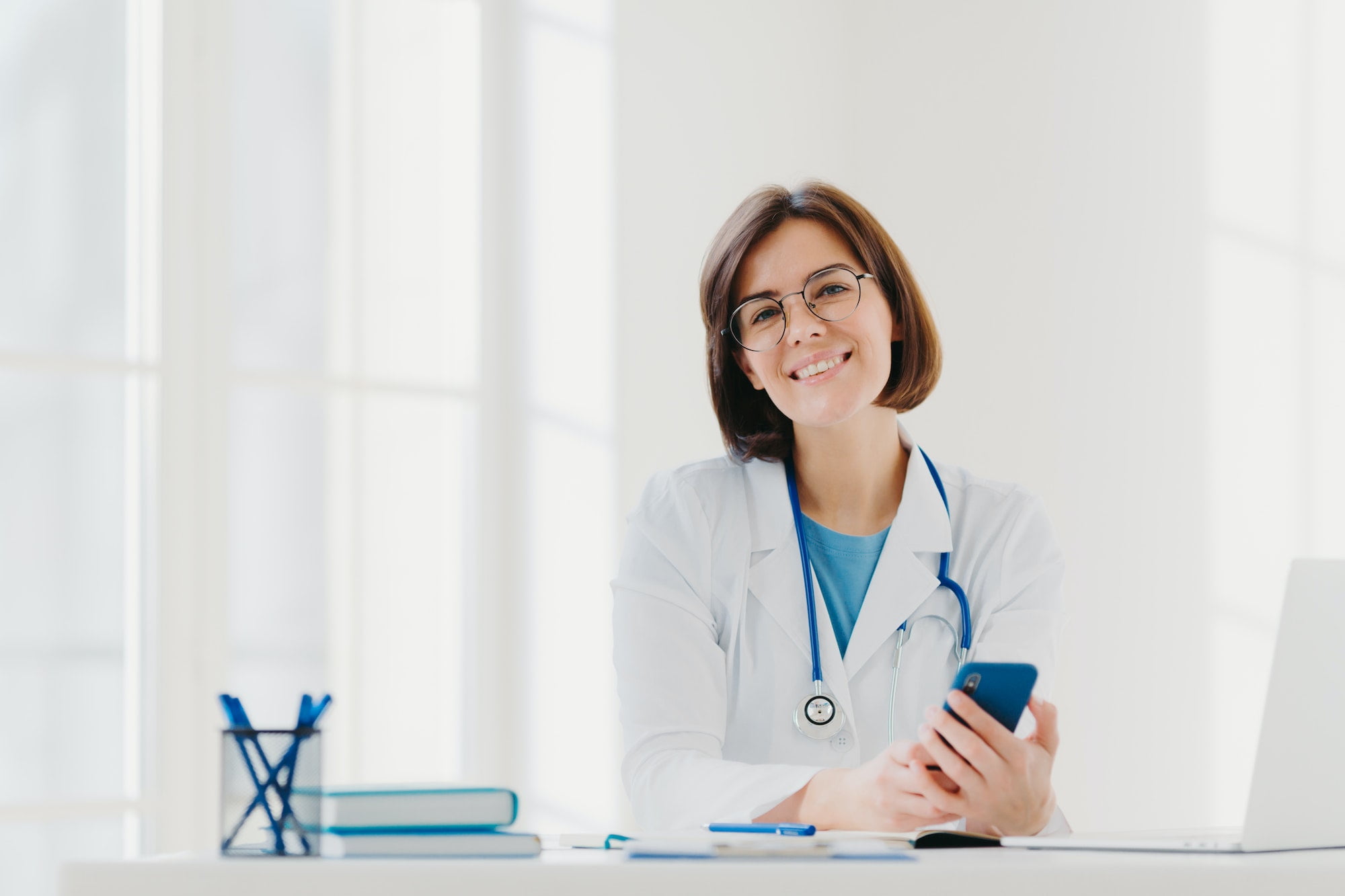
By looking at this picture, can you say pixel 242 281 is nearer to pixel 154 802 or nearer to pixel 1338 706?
pixel 154 802

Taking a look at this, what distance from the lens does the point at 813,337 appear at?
74.3 inches

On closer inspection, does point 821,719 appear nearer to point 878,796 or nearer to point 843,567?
point 843,567

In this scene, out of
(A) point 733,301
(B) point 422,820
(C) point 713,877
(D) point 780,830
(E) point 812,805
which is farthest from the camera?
(A) point 733,301

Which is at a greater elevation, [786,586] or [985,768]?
[786,586]

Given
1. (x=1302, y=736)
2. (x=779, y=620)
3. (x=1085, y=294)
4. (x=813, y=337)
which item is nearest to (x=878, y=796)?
(x=1302, y=736)

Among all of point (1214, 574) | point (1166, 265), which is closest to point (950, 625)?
point (1214, 574)

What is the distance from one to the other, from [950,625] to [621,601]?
1.50 feet

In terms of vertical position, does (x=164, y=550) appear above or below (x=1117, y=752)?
above

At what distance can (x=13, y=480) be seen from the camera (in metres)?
2.77

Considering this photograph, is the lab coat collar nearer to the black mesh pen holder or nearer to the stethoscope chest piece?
the stethoscope chest piece

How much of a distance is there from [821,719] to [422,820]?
94 cm

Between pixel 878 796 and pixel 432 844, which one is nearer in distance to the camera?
pixel 432 844

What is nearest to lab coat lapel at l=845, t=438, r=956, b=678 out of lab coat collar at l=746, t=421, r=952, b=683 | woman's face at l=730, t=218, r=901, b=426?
lab coat collar at l=746, t=421, r=952, b=683

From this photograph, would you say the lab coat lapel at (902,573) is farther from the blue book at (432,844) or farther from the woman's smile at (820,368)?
the blue book at (432,844)
